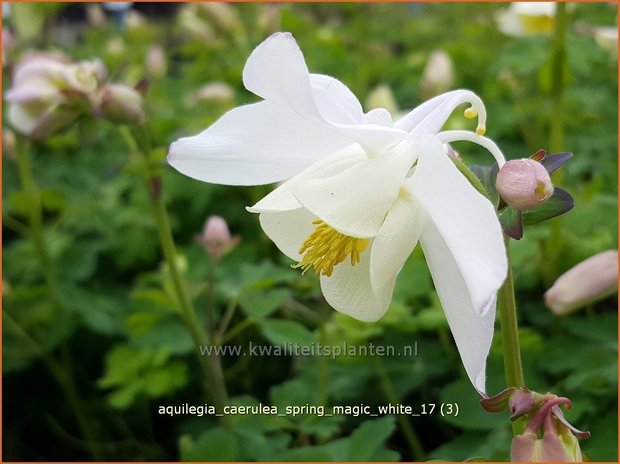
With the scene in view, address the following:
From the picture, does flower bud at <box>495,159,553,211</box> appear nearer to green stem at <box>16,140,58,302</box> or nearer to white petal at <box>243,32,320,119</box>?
white petal at <box>243,32,320,119</box>

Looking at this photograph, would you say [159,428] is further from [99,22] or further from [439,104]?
[99,22]

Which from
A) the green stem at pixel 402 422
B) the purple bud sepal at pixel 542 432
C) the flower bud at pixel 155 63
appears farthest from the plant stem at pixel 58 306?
the purple bud sepal at pixel 542 432

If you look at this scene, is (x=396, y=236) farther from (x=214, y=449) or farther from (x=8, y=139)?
(x=8, y=139)

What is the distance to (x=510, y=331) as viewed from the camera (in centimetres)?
52

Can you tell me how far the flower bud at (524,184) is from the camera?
47cm

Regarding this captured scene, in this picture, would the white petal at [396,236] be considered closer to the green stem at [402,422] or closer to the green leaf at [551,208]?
the green leaf at [551,208]

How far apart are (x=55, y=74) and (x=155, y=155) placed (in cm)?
19

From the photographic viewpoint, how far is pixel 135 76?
1.95 m

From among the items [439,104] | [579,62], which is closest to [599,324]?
[579,62]

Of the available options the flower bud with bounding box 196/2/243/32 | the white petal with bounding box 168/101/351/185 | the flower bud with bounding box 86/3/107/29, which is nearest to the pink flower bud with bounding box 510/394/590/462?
the white petal with bounding box 168/101/351/185

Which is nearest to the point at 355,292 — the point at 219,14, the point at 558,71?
the point at 558,71

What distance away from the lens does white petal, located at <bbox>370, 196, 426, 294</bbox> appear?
498 millimetres

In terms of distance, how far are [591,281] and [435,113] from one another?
35 cm

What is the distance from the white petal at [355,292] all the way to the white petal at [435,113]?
0.10 m
